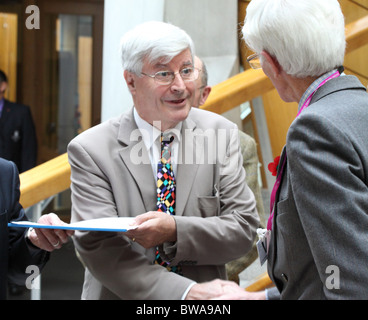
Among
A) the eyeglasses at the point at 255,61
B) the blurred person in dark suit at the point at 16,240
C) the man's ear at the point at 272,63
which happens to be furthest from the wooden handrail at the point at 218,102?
the man's ear at the point at 272,63

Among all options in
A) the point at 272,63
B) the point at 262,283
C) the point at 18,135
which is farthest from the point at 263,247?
the point at 18,135

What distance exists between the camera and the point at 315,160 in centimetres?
142

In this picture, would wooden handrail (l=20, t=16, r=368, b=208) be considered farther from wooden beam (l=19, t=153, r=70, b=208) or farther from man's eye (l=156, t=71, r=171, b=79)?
man's eye (l=156, t=71, r=171, b=79)

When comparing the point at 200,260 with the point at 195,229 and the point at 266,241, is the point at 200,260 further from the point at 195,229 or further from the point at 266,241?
the point at 266,241

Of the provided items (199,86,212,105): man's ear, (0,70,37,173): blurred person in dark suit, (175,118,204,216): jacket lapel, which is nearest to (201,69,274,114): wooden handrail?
(199,86,212,105): man's ear

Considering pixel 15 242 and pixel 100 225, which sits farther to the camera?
pixel 15 242

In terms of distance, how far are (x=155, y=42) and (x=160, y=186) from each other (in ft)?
1.58

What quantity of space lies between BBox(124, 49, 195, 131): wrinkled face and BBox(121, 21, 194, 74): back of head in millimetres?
29

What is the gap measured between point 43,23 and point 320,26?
26.0 feet

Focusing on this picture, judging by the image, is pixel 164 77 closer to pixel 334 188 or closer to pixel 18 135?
pixel 334 188

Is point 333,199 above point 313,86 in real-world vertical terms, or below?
below

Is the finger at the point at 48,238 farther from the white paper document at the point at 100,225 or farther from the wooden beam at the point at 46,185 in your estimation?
the wooden beam at the point at 46,185

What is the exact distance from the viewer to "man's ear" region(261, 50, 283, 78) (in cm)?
166

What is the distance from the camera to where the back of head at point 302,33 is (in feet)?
5.15
